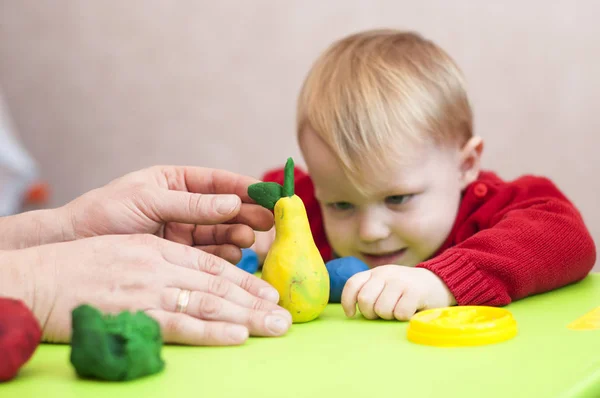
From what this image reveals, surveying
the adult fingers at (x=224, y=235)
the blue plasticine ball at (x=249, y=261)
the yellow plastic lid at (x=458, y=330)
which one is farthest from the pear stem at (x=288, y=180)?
the blue plasticine ball at (x=249, y=261)

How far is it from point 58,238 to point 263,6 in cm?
132

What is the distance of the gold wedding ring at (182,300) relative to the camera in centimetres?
72

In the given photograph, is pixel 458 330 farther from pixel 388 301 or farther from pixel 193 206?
pixel 193 206

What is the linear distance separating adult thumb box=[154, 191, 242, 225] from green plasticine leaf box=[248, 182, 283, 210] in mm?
30

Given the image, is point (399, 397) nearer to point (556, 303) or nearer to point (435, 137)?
point (556, 303)

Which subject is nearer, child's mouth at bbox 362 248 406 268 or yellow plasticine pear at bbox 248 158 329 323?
yellow plasticine pear at bbox 248 158 329 323

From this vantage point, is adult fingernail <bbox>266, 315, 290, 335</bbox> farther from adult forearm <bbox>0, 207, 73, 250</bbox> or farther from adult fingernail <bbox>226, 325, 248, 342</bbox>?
adult forearm <bbox>0, 207, 73, 250</bbox>

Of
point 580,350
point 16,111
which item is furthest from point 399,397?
point 16,111

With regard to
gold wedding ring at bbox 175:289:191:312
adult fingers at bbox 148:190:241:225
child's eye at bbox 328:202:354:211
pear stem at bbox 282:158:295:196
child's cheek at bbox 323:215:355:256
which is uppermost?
pear stem at bbox 282:158:295:196

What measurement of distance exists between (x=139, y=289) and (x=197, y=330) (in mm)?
79

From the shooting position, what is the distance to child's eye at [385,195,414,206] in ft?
3.77

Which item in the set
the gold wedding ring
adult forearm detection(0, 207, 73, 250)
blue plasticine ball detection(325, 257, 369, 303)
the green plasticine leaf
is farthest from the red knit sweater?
adult forearm detection(0, 207, 73, 250)

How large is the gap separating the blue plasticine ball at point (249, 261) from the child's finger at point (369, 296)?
47cm

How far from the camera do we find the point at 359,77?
1173mm
